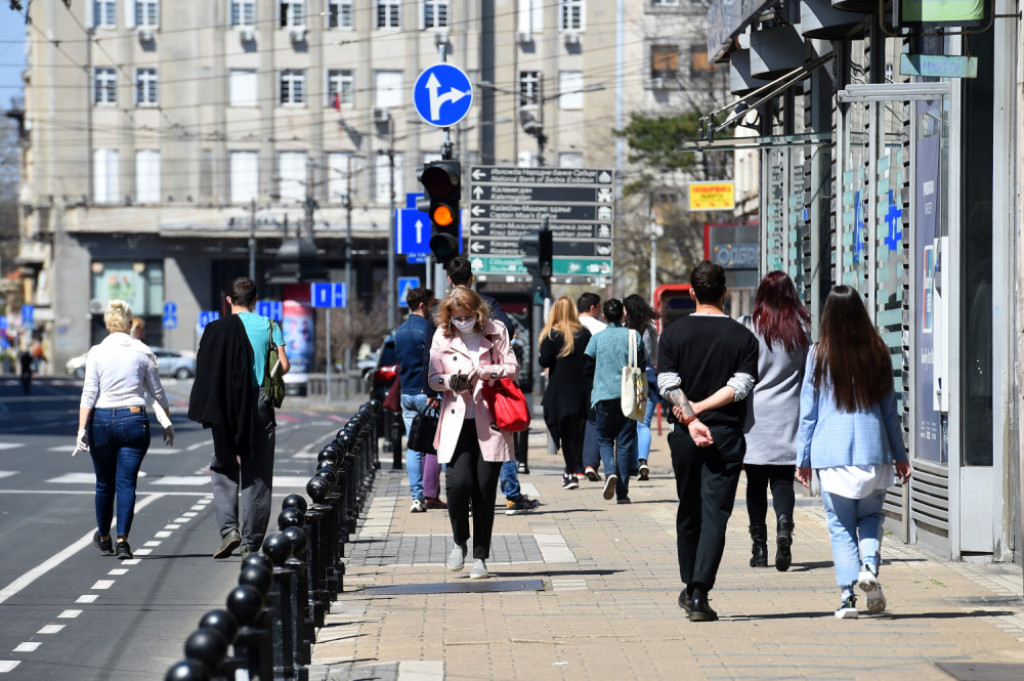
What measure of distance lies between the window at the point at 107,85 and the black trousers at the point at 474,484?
63.1 m

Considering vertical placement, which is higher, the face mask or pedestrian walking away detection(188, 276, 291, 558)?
the face mask

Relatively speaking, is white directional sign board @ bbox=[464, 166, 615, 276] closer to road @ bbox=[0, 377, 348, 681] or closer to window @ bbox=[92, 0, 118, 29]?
road @ bbox=[0, 377, 348, 681]

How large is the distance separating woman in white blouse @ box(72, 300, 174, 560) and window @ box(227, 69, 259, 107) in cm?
5920

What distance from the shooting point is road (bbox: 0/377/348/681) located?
28.2 feet

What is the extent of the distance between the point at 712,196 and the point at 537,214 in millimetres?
4920

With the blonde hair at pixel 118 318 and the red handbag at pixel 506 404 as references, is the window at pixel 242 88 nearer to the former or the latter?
the blonde hair at pixel 118 318

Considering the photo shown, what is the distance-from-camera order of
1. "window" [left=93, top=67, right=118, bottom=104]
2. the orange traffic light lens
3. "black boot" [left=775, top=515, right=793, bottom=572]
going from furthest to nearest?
"window" [left=93, top=67, right=118, bottom=104], the orange traffic light lens, "black boot" [left=775, top=515, right=793, bottom=572]

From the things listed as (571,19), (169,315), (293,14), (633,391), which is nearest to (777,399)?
(633,391)

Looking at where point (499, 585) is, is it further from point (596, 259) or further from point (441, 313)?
point (596, 259)

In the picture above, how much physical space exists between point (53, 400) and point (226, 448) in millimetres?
40719

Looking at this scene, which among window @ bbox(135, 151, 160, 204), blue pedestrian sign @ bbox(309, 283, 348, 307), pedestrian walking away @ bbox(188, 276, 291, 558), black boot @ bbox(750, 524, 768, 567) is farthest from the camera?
window @ bbox(135, 151, 160, 204)

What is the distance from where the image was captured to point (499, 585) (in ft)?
34.5

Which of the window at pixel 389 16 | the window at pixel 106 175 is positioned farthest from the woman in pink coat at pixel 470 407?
the window at pixel 106 175

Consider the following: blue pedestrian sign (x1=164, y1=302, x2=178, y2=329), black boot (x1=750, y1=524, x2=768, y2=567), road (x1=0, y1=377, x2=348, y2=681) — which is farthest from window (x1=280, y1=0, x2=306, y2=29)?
black boot (x1=750, y1=524, x2=768, y2=567)
